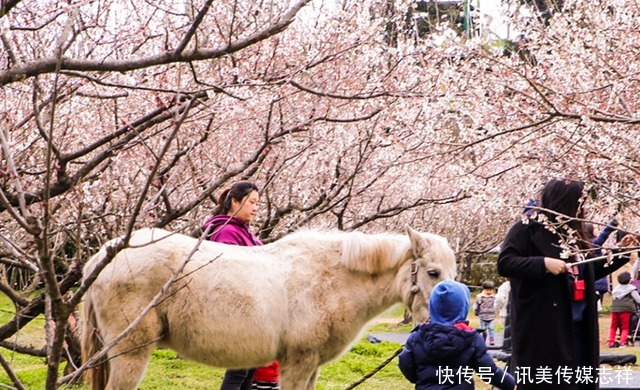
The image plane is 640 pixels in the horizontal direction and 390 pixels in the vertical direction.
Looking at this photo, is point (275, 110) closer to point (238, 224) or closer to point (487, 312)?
point (238, 224)

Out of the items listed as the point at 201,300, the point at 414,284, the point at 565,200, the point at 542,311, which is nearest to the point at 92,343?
the point at 201,300

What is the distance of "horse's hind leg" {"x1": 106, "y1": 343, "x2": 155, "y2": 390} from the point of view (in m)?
5.79

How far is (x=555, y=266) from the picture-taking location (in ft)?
18.2

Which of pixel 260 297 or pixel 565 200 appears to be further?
pixel 260 297

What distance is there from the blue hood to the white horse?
0.87 meters

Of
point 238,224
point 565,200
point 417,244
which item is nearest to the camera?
point 565,200

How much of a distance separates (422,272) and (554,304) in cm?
101

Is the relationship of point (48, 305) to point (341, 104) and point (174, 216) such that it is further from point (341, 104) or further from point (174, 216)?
point (341, 104)

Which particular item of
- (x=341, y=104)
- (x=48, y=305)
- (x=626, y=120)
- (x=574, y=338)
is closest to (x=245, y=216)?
(x=574, y=338)


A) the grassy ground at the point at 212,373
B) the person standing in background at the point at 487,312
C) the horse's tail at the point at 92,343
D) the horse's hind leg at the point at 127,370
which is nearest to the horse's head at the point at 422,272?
the horse's hind leg at the point at 127,370

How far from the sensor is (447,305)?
214 inches

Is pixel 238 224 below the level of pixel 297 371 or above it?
above

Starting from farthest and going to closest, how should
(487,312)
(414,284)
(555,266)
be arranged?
(487,312), (414,284), (555,266)

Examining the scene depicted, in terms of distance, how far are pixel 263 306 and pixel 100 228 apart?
151 inches
